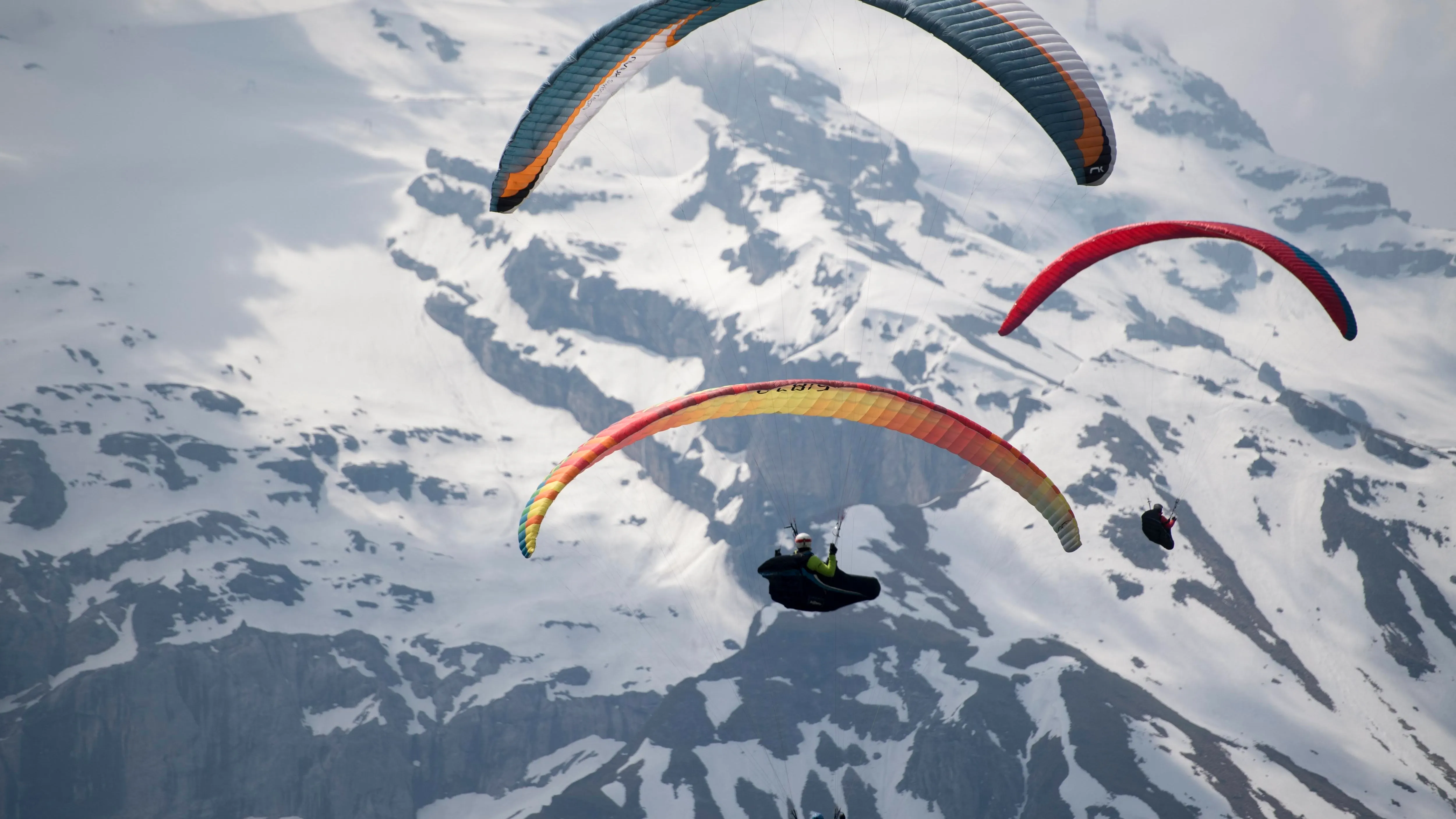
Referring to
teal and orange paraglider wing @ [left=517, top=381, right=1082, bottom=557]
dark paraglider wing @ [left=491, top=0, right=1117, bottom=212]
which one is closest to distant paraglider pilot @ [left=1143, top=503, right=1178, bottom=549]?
teal and orange paraglider wing @ [left=517, top=381, right=1082, bottom=557]

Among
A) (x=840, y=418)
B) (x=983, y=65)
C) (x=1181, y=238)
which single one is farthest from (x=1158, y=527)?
(x=983, y=65)

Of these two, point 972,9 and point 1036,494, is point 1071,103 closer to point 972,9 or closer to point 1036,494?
point 972,9

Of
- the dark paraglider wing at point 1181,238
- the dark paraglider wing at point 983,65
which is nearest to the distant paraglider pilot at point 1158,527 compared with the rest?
the dark paraglider wing at point 1181,238

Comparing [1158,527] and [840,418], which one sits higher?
[840,418]

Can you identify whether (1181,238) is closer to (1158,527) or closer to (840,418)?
A: (1158,527)

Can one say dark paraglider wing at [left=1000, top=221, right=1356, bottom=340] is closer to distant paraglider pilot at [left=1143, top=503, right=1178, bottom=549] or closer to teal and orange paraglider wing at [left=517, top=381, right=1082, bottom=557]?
teal and orange paraglider wing at [left=517, top=381, right=1082, bottom=557]

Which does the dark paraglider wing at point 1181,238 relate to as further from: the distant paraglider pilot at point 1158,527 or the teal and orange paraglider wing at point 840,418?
the distant paraglider pilot at point 1158,527
